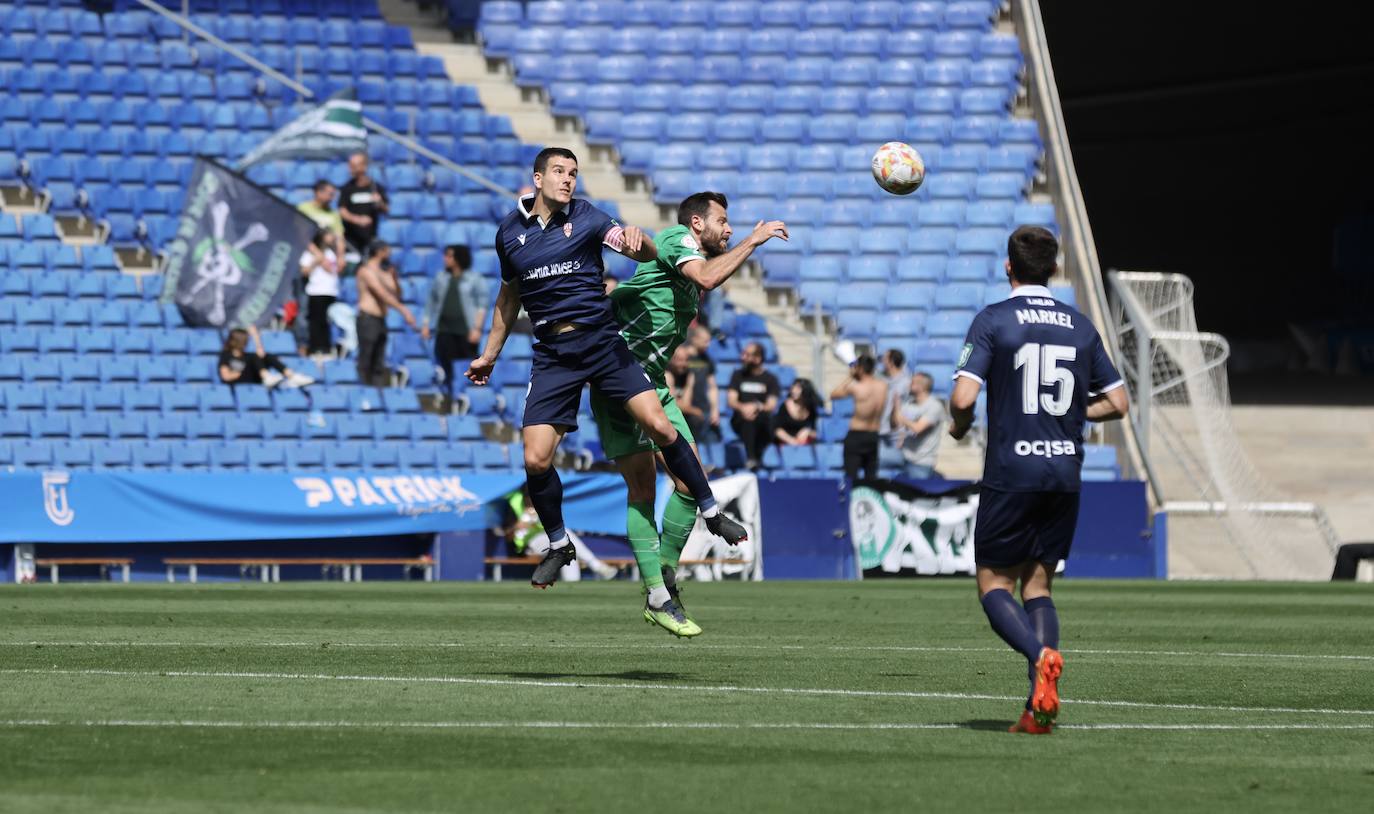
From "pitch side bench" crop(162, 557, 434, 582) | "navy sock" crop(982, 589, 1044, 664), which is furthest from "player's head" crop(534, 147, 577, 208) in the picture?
"pitch side bench" crop(162, 557, 434, 582)

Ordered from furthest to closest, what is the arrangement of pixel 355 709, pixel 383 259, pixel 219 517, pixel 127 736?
pixel 383 259 → pixel 219 517 → pixel 355 709 → pixel 127 736

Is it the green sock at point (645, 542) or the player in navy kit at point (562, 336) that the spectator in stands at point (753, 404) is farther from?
the player in navy kit at point (562, 336)

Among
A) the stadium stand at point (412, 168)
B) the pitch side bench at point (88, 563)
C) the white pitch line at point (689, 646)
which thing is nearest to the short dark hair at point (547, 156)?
the white pitch line at point (689, 646)

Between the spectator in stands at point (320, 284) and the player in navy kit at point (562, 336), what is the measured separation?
1351 cm

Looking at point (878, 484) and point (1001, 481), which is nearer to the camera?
point (1001, 481)

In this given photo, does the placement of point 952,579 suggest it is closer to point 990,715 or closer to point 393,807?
point 990,715

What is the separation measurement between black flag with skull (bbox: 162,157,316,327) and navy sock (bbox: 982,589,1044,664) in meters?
17.0

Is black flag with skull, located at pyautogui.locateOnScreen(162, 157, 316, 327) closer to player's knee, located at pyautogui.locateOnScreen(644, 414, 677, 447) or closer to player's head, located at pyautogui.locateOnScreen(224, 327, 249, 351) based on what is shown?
player's head, located at pyautogui.locateOnScreen(224, 327, 249, 351)

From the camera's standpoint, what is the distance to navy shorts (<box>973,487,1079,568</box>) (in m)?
6.74

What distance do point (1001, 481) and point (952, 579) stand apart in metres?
13.7

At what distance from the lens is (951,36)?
28.5m

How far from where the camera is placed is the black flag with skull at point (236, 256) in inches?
898

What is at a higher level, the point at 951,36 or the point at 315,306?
the point at 951,36

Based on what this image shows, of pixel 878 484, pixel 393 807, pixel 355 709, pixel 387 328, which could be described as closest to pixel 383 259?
pixel 387 328
